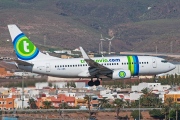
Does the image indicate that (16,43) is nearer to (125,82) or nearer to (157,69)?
(157,69)

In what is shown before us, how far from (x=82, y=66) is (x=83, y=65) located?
20 cm

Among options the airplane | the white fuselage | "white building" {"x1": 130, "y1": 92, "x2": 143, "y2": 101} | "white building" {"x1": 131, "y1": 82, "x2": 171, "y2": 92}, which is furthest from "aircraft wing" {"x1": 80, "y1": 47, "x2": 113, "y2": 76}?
"white building" {"x1": 131, "y1": 82, "x2": 171, "y2": 92}

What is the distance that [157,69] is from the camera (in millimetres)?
110875

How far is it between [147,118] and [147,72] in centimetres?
4445

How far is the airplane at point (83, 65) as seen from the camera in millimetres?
108625

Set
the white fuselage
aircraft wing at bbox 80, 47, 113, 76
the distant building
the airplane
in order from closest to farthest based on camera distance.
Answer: aircraft wing at bbox 80, 47, 113, 76
the airplane
the white fuselage
the distant building

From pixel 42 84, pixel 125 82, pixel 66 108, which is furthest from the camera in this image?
pixel 125 82

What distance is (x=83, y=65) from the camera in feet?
358

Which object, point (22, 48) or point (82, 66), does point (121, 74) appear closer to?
point (82, 66)

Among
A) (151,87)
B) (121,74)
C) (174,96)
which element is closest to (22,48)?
(121,74)

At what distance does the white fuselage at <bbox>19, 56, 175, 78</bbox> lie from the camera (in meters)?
109

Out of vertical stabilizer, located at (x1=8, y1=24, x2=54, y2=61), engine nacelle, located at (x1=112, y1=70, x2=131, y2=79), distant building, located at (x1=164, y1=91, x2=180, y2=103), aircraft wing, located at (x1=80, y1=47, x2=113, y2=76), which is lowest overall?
distant building, located at (x1=164, y1=91, x2=180, y2=103)

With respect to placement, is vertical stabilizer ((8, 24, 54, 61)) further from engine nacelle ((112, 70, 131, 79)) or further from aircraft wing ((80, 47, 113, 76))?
engine nacelle ((112, 70, 131, 79))

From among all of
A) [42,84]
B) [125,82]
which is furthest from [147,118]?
[125,82]
